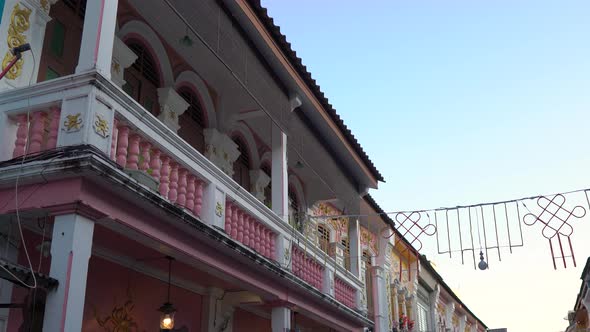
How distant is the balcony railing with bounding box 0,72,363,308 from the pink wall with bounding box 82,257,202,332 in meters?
1.39

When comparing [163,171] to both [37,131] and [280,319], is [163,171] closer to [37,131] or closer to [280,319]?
[37,131]

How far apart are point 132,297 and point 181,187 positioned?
2.04 m

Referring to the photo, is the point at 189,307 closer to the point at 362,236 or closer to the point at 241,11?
the point at 241,11

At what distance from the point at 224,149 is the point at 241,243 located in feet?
10.2

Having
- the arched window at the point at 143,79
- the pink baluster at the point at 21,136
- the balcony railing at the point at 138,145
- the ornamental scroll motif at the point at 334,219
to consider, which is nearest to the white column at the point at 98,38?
the balcony railing at the point at 138,145

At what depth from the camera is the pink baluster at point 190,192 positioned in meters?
7.16

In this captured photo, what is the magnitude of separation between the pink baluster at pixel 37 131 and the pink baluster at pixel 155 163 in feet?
3.96

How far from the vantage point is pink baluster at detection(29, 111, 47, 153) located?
557 cm

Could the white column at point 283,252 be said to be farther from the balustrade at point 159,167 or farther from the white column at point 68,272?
the white column at point 68,272

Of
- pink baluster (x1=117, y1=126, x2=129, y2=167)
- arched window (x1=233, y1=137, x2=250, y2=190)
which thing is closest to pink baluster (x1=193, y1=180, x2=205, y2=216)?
pink baluster (x1=117, y1=126, x2=129, y2=167)

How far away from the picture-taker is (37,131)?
5633mm

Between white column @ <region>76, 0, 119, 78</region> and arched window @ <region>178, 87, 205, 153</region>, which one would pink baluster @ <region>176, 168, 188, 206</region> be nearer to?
white column @ <region>76, 0, 119, 78</region>

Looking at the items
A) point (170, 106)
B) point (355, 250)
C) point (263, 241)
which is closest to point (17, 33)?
point (170, 106)

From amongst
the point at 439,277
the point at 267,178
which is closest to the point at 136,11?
the point at 267,178
